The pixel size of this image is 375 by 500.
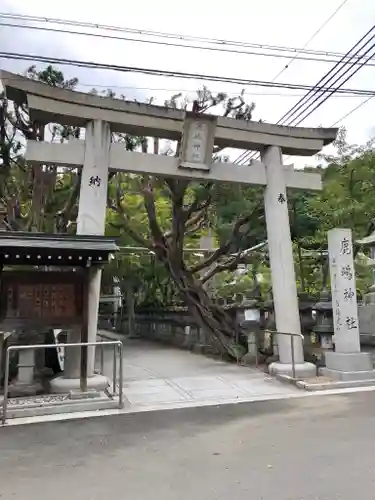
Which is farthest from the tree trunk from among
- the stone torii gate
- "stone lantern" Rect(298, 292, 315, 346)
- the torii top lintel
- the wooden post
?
the wooden post

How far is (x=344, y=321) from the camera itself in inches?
367

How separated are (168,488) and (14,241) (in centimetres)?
468

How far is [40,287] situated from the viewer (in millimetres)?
7699

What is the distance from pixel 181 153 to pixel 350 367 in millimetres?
5737

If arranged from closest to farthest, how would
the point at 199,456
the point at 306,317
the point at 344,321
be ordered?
the point at 199,456
the point at 344,321
the point at 306,317

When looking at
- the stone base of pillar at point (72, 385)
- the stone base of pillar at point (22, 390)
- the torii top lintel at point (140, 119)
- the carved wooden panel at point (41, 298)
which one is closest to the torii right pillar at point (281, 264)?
the torii top lintel at point (140, 119)

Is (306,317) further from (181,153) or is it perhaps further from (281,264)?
(181,153)

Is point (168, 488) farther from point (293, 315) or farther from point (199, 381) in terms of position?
point (293, 315)

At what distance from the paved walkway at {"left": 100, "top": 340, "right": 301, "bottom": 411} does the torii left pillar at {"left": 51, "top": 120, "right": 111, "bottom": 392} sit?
3.40 ft

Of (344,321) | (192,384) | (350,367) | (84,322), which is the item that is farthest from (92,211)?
(350,367)

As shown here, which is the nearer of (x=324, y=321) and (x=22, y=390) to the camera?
(x=22, y=390)

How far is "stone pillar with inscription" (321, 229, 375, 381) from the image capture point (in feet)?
29.8

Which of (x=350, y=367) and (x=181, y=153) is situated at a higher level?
(x=181, y=153)

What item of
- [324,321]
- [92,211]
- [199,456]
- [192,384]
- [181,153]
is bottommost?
[199,456]
